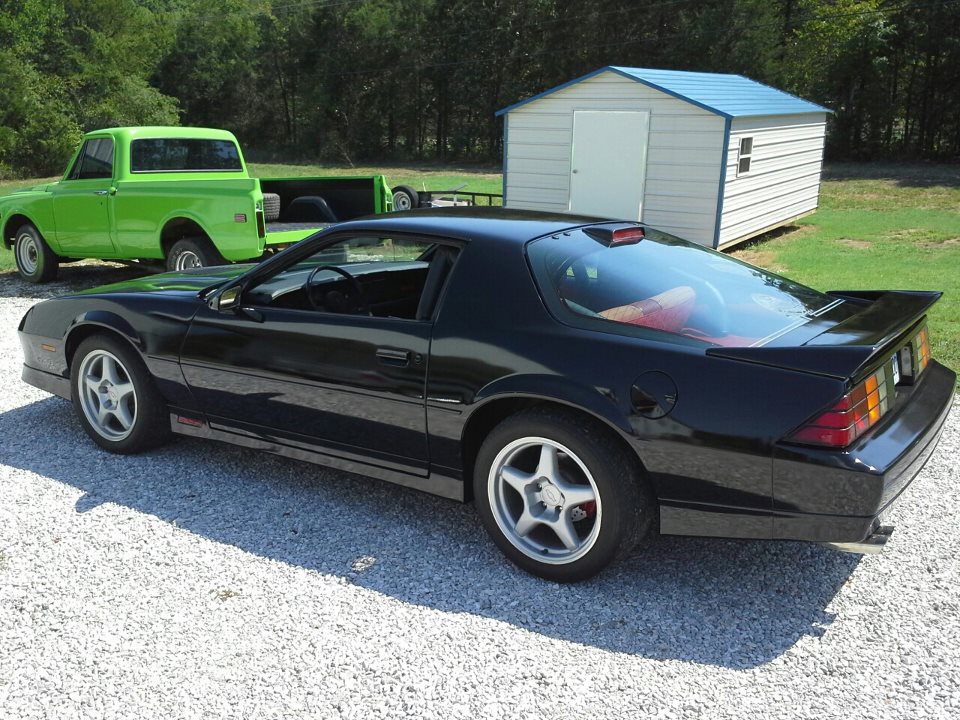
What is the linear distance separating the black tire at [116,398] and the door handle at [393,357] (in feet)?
5.31

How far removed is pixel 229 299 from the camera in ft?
14.2

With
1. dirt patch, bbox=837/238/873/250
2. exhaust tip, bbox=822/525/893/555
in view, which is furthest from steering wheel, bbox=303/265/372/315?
dirt patch, bbox=837/238/873/250

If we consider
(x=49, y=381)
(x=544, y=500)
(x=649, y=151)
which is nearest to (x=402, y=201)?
(x=649, y=151)

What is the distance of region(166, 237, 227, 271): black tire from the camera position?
30.4ft

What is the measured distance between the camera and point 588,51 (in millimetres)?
40844

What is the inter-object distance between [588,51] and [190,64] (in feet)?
80.2

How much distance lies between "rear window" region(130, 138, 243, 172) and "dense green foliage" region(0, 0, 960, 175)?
1125 inches

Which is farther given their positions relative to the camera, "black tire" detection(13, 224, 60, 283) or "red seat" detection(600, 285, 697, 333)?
"black tire" detection(13, 224, 60, 283)

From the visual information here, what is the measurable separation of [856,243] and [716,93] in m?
3.50

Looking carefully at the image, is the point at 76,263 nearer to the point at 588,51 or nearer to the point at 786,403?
the point at 786,403

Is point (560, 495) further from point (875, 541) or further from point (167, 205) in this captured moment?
point (167, 205)

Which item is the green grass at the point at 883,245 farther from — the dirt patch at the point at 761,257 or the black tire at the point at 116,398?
the black tire at the point at 116,398

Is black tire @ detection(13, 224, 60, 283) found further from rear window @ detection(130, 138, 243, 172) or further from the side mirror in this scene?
the side mirror

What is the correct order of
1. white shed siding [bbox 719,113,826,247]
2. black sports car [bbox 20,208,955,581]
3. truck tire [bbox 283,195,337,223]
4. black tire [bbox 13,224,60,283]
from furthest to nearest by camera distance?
1. white shed siding [bbox 719,113,826,247]
2. black tire [bbox 13,224,60,283]
3. truck tire [bbox 283,195,337,223]
4. black sports car [bbox 20,208,955,581]
